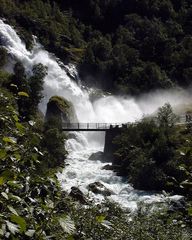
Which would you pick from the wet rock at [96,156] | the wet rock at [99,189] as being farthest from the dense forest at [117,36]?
the wet rock at [99,189]

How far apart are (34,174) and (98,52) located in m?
109

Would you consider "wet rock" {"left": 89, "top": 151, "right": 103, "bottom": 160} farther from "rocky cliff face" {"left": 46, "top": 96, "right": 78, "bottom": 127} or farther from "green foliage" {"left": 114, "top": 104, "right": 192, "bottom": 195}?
"rocky cliff face" {"left": 46, "top": 96, "right": 78, "bottom": 127}

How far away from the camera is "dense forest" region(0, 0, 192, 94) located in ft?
335

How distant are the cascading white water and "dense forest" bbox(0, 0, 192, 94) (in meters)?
3.52

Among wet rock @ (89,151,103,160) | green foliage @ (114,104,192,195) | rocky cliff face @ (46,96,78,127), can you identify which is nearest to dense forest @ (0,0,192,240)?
green foliage @ (114,104,192,195)

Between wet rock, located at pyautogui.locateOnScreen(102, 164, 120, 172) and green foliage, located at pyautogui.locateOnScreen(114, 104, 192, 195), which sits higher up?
green foliage, located at pyautogui.locateOnScreen(114, 104, 192, 195)

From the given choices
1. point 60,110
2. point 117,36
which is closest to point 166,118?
point 60,110

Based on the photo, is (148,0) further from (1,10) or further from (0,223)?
(0,223)

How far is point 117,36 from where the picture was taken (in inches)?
5153

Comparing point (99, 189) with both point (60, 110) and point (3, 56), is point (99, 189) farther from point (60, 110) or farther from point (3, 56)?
point (3, 56)

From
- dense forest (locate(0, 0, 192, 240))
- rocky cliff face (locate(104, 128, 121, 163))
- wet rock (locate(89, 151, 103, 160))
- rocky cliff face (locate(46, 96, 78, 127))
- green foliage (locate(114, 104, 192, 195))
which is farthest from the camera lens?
rocky cliff face (locate(46, 96, 78, 127))

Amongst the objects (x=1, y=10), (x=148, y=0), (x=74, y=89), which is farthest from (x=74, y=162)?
(x=148, y=0)

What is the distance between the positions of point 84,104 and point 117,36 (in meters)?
51.7

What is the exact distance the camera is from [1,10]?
95188mm
